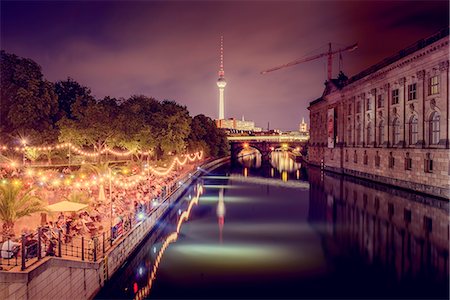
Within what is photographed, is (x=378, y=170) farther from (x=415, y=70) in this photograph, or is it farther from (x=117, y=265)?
(x=117, y=265)

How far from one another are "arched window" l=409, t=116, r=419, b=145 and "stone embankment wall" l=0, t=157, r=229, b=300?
4026 centimetres

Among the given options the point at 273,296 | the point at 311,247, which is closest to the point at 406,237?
the point at 311,247

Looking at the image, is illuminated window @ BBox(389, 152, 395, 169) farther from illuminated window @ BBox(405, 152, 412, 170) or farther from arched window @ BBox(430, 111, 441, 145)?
arched window @ BBox(430, 111, 441, 145)

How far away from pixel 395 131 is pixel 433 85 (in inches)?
453

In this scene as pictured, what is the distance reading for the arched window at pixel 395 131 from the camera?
5307cm

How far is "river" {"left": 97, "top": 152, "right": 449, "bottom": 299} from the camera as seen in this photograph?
1941cm

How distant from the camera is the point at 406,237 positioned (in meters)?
27.7

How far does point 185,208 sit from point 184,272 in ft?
65.9

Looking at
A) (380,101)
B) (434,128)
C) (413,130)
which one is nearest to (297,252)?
(434,128)

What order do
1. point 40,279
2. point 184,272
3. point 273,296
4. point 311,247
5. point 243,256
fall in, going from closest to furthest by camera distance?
point 40,279, point 273,296, point 184,272, point 243,256, point 311,247

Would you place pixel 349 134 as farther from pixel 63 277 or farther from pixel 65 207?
pixel 63 277

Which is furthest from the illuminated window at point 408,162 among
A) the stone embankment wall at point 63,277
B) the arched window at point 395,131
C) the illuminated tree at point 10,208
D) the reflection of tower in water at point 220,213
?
the illuminated tree at point 10,208

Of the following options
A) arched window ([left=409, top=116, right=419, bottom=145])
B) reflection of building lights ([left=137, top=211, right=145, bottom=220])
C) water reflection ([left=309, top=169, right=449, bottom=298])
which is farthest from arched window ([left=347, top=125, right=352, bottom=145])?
reflection of building lights ([left=137, top=211, right=145, bottom=220])

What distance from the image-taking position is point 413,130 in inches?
1916
